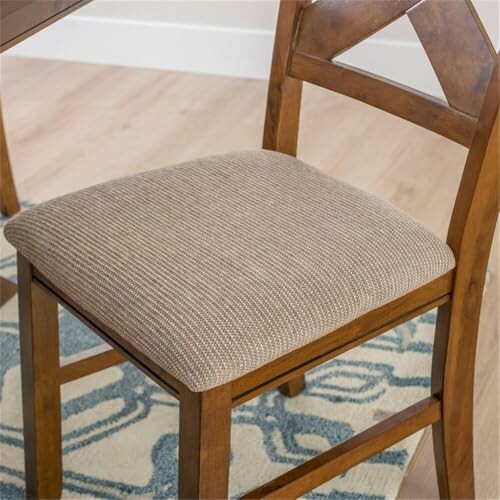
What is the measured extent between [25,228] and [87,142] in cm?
143

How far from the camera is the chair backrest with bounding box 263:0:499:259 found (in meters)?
1.16

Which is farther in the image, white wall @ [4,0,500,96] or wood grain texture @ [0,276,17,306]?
white wall @ [4,0,500,96]

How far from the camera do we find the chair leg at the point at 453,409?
1.29 meters

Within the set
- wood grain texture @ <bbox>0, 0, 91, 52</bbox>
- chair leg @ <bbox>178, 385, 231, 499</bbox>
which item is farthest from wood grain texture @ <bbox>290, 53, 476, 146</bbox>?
chair leg @ <bbox>178, 385, 231, 499</bbox>

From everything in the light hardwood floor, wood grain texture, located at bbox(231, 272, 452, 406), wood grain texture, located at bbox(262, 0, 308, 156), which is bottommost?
the light hardwood floor

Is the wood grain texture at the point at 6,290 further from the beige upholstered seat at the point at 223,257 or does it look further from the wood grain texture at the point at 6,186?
the beige upholstered seat at the point at 223,257

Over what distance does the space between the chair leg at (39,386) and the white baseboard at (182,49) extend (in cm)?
181

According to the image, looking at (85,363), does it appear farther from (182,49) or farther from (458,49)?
(182,49)

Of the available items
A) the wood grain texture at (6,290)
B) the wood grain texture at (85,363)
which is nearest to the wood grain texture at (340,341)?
the wood grain texture at (85,363)

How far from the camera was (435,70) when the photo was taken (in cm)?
124

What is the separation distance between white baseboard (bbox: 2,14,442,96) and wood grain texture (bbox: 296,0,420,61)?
1.62 m

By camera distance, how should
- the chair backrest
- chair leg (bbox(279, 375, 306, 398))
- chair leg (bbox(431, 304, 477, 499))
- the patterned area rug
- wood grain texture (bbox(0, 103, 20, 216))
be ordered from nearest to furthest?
the chair backrest
chair leg (bbox(431, 304, 477, 499))
the patterned area rug
chair leg (bbox(279, 375, 306, 398))
wood grain texture (bbox(0, 103, 20, 216))

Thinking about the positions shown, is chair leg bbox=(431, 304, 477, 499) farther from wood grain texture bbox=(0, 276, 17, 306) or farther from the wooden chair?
A: wood grain texture bbox=(0, 276, 17, 306)

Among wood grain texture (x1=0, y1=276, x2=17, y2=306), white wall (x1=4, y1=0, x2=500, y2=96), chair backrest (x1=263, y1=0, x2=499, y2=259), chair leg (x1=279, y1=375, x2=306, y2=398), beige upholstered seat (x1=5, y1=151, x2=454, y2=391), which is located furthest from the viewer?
white wall (x1=4, y1=0, x2=500, y2=96)
